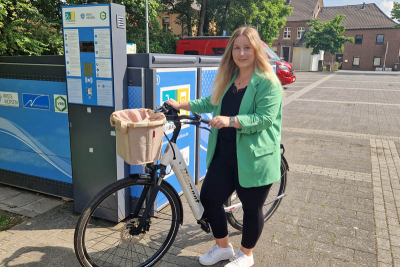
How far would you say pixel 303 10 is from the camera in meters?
55.2

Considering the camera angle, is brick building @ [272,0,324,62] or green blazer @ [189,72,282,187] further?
brick building @ [272,0,324,62]

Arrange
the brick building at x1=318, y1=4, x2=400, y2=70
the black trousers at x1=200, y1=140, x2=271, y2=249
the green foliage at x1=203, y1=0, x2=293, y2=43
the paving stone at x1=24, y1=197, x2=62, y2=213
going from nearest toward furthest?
the black trousers at x1=200, y1=140, x2=271, y2=249, the paving stone at x1=24, y1=197, x2=62, y2=213, the green foliage at x1=203, y1=0, x2=293, y2=43, the brick building at x1=318, y1=4, x2=400, y2=70

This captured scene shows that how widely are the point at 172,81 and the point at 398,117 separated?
29.8 feet

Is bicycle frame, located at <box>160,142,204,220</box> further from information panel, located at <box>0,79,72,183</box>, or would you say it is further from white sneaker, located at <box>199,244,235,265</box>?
information panel, located at <box>0,79,72,183</box>

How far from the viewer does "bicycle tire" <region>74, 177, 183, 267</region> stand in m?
2.36

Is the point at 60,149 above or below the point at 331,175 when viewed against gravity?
above

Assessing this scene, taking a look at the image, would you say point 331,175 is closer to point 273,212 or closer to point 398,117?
point 273,212

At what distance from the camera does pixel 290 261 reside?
2951mm

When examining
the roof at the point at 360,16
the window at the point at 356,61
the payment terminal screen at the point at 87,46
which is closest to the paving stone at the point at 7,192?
the payment terminal screen at the point at 87,46

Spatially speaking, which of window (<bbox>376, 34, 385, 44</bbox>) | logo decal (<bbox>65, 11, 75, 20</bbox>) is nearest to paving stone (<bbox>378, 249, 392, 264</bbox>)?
logo decal (<bbox>65, 11, 75, 20</bbox>)

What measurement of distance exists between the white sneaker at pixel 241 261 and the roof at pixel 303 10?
56.2 meters

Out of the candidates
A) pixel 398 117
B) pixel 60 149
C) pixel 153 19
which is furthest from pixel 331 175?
pixel 153 19

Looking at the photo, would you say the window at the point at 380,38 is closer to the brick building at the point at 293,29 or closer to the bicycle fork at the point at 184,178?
the brick building at the point at 293,29

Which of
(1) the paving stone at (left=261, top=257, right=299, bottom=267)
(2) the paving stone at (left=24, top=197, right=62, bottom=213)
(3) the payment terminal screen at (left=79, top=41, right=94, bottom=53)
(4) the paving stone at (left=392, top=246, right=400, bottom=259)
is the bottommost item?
(4) the paving stone at (left=392, top=246, right=400, bottom=259)
